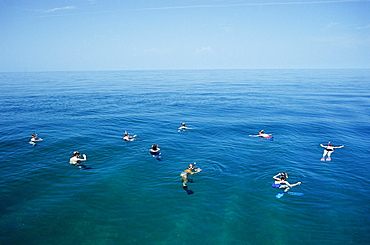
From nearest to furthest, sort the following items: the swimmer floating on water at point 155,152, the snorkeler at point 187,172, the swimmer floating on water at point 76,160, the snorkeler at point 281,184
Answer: the snorkeler at point 281,184
the snorkeler at point 187,172
the swimmer floating on water at point 76,160
the swimmer floating on water at point 155,152

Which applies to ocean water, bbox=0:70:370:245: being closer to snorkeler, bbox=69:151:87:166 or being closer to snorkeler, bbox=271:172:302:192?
snorkeler, bbox=271:172:302:192

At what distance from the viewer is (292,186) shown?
748 inches

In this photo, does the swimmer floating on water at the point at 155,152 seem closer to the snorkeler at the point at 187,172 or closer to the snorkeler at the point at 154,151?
the snorkeler at the point at 154,151

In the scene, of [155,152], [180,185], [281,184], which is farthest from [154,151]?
[281,184]

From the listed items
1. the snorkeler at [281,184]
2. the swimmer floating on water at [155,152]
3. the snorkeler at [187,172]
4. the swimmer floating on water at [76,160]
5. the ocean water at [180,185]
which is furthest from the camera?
the swimmer floating on water at [155,152]

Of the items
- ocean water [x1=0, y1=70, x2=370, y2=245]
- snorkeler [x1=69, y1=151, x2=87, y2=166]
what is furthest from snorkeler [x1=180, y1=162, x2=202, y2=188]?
snorkeler [x1=69, y1=151, x2=87, y2=166]

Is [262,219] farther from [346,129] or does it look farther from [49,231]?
[346,129]

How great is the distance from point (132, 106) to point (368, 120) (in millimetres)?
53047

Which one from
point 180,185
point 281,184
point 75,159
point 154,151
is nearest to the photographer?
point 281,184

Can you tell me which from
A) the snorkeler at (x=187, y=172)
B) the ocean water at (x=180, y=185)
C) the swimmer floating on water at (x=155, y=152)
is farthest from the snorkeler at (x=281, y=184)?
the swimmer floating on water at (x=155, y=152)

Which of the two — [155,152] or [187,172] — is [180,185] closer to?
[187,172]

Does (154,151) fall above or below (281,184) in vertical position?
above

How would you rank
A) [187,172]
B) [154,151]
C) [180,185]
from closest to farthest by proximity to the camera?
[180,185], [187,172], [154,151]

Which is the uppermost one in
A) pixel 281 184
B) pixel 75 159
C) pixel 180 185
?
Result: pixel 75 159
